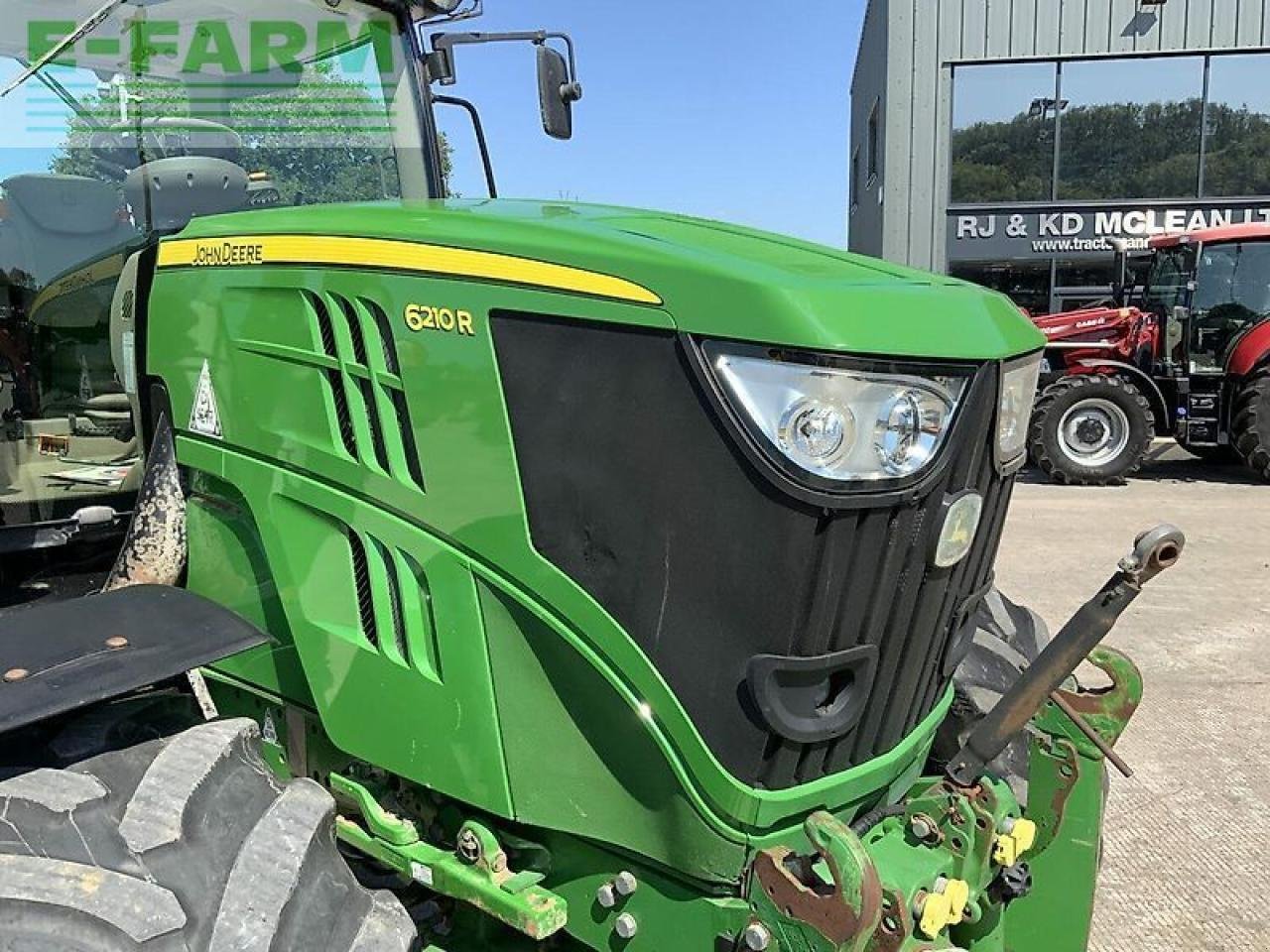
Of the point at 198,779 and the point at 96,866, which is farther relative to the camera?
the point at 198,779

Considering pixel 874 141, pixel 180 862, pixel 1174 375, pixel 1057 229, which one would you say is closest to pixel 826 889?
pixel 180 862

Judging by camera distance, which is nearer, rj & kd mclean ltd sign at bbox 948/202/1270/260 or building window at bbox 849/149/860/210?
rj & kd mclean ltd sign at bbox 948/202/1270/260

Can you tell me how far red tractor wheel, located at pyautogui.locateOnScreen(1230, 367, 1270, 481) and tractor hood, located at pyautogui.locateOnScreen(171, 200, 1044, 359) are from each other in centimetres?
908

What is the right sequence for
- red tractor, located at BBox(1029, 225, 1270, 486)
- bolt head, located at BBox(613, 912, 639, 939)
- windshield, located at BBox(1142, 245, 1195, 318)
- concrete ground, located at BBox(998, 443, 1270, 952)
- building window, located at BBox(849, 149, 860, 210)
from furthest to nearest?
building window, located at BBox(849, 149, 860, 210) → windshield, located at BBox(1142, 245, 1195, 318) → red tractor, located at BBox(1029, 225, 1270, 486) → concrete ground, located at BBox(998, 443, 1270, 952) → bolt head, located at BBox(613, 912, 639, 939)

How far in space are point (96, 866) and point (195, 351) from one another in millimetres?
978

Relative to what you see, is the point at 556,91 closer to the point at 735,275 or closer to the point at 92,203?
the point at 92,203

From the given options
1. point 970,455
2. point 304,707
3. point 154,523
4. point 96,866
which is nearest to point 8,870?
point 96,866

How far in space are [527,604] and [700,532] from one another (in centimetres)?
32

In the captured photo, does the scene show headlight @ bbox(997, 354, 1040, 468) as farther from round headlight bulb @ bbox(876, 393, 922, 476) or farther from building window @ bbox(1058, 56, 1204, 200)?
building window @ bbox(1058, 56, 1204, 200)

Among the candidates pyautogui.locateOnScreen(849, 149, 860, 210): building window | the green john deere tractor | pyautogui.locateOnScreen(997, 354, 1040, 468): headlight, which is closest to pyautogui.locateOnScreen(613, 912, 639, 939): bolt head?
the green john deere tractor

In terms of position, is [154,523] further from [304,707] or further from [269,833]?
[269,833]

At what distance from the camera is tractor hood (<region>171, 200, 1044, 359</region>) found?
62.1 inches

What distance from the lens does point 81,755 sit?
5.95 feet

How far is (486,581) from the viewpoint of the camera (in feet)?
6.06
